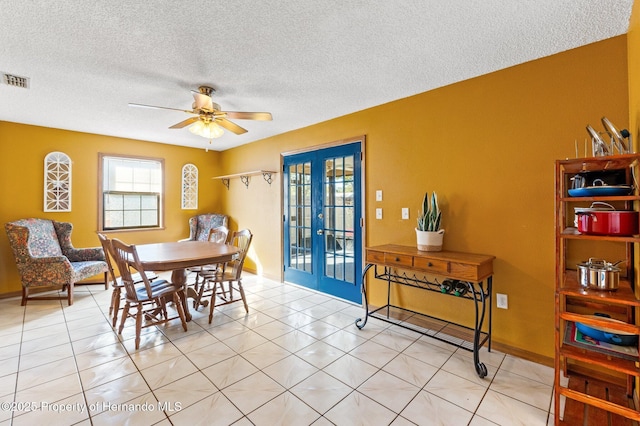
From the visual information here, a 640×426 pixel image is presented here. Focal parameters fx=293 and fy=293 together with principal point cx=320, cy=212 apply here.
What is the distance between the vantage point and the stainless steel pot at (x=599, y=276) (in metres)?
1.59

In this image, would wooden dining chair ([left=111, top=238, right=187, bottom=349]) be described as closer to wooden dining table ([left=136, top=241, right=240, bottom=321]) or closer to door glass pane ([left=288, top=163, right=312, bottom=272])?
wooden dining table ([left=136, top=241, right=240, bottom=321])

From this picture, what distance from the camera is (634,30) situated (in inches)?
68.3

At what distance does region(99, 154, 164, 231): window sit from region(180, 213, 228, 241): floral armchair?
0.55 m

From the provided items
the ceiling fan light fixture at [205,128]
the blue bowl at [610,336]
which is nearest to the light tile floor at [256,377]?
the blue bowl at [610,336]

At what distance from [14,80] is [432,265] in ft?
13.0

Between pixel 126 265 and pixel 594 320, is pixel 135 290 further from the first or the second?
pixel 594 320

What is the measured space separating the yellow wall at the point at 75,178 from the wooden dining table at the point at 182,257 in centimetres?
194

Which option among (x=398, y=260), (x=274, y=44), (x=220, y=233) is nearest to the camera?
(x=274, y=44)

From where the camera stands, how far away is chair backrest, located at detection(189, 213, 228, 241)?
5379mm

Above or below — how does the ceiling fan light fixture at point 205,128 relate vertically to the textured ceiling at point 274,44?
below

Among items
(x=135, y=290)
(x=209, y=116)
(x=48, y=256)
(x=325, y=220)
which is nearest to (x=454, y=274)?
(x=325, y=220)

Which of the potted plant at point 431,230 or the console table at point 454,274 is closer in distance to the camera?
the console table at point 454,274

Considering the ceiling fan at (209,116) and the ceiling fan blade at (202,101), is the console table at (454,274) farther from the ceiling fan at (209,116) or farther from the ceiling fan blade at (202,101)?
the ceiling fan blade at (202,101)

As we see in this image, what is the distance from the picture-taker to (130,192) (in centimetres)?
500
